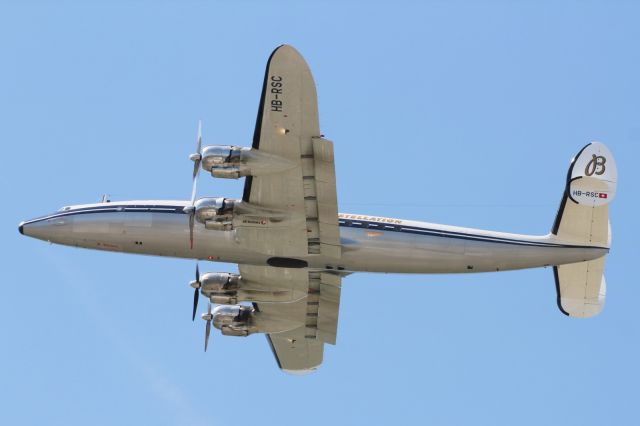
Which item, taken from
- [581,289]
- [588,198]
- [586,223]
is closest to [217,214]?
[586,223]

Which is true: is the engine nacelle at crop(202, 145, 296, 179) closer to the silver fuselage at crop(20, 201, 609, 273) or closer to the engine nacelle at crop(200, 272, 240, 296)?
the silver fuselage at crop(20, 201, 609, 273)

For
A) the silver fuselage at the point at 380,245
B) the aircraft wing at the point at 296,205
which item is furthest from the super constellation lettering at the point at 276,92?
the silver fuselage at the point at 380,245

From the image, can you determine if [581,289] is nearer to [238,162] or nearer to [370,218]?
[370,218]

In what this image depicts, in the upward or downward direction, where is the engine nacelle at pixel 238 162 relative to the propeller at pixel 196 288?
upward

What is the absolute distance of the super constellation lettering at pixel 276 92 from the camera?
32.9m

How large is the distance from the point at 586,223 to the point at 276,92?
12.6 metres

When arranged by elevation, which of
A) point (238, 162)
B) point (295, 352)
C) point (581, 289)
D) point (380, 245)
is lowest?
point (295, 352)

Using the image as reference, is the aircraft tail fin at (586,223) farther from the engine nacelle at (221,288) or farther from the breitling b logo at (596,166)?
the engine nacelle at (221,288)

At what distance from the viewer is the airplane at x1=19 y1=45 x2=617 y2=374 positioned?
34.2 metres

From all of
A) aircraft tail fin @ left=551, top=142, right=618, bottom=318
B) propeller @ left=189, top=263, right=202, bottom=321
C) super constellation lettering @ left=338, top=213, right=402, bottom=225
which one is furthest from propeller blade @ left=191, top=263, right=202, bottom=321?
aircraft tail fin @ left=551, top=142, right=618, bottom=318

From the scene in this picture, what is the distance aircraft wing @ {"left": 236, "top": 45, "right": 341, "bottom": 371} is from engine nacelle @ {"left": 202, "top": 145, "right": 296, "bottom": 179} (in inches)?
9.3

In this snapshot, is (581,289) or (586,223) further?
(581,289)

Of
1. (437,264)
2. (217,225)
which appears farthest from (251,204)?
(437,264)

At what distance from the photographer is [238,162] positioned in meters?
34.8
